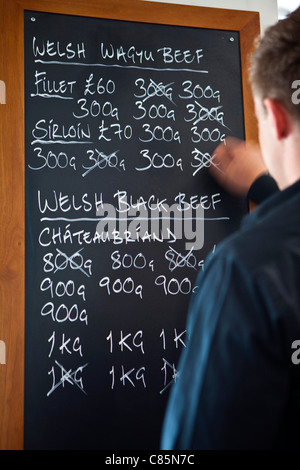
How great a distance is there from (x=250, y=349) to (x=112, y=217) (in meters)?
1.23

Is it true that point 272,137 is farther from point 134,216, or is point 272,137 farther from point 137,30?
point 137,30

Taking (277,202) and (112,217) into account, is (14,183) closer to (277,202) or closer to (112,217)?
(112,217)

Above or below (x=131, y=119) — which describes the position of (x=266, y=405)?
below

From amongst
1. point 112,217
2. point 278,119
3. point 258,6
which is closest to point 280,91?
point 278,119

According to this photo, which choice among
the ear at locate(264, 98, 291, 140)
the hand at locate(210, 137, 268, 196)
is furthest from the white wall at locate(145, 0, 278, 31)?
the ear at locate(264, 98, 291, 140)

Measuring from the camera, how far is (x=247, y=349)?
2.19 ft

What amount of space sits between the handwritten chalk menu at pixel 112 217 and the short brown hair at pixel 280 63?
1.04 meters

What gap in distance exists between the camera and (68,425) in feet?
5.73

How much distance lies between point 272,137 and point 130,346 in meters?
1.17

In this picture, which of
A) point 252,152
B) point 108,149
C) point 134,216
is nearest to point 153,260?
point 134,216

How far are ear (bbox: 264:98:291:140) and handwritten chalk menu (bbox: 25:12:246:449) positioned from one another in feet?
3.49

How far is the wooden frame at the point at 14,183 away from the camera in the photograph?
1704 mm

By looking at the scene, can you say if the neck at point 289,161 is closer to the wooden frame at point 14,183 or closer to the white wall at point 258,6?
the wooden frame at point 14,183

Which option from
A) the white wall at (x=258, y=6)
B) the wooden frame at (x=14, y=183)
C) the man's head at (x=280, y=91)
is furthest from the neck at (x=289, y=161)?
the white wall at (x=258, y=6)
